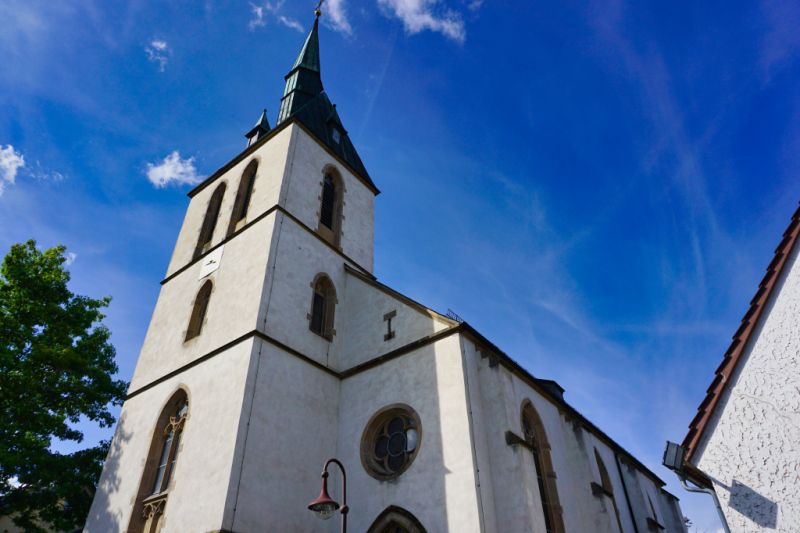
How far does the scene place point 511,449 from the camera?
1032 cm

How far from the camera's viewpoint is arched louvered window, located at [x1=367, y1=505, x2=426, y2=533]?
10.1 meters

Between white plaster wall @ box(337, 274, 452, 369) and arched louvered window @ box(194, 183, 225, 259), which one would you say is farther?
arched louvered window @ box(194, 183, 225, 259)

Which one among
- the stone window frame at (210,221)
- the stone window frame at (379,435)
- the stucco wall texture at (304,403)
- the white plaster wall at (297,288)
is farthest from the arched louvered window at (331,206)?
the stone window frame at (379,435)

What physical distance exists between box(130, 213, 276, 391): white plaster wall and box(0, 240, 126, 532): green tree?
5.32ft

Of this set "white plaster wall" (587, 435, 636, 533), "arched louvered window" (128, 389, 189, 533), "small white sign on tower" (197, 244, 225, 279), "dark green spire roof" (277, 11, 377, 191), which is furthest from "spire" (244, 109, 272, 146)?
"white plaster wall" (587, 435, 636, 533)

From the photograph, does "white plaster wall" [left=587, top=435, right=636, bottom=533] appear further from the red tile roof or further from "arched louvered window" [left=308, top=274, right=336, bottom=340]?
the red tile roof

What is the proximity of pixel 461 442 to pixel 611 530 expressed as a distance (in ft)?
19.2

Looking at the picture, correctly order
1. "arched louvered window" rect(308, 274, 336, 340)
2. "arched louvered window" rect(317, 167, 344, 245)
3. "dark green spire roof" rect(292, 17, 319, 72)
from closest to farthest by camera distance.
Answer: "arched louvered window" rect(308, 274, 336, 340) → "arched louvered window" rect(317, 167, 344, 245) → "dark green spire roof" rect(292, 17, 319, 72)

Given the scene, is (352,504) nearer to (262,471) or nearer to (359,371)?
(262,471)

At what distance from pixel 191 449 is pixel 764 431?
1076 centimetres

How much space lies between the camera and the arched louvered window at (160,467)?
11.3 m

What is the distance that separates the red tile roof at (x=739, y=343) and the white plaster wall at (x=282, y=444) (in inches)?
323

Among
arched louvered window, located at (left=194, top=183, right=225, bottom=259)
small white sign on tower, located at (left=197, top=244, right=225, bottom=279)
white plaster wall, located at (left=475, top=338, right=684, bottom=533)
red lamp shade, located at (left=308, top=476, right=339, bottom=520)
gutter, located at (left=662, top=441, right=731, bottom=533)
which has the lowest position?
gutter, located at (left=662, top=441, right=731, bottom=533)

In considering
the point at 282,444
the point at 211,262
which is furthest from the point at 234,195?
the point at 282,444
